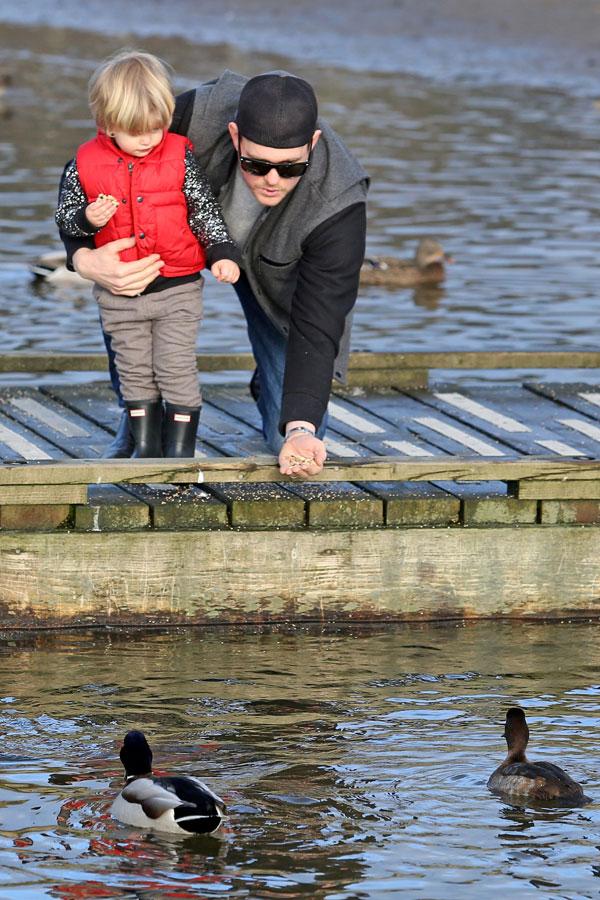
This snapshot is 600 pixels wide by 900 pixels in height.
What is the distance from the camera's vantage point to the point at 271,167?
738 centimetres

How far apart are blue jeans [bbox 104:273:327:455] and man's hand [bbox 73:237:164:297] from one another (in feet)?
1.71

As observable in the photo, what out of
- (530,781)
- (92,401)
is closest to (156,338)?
(92,401)

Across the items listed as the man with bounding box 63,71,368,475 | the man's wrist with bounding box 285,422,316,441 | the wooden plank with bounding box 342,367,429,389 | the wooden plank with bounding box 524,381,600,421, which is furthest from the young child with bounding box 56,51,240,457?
the wooden plank with bounding box 524,381,600,421

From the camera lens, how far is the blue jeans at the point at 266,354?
845 cm

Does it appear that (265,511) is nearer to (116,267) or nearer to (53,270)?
(116,267)

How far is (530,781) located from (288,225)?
8.79 ft

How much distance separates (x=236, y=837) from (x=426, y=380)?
4.75 metres

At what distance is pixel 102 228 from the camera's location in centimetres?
788

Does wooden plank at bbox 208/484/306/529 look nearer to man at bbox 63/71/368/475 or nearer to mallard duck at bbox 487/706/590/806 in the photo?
man at bbox 63/71/368/475

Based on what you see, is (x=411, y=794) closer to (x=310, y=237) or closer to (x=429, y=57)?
(x=310, y=237)

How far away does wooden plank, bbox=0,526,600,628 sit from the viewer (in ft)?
26.8

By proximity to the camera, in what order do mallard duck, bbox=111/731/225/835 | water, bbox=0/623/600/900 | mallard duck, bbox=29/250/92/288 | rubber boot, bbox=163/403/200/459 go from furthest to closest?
mallard duck, bbox=29/250/92/288
rubber boot, bbox=163/403/200/459
mallard duck, bbox=111/731/225/835
water, bbox=0/623/600/900

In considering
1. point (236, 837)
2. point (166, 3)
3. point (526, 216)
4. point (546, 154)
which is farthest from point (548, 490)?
point (166, 3)

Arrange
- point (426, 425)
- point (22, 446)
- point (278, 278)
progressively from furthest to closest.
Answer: point (426, 425)
point (22, 446)
point (278, 278)
